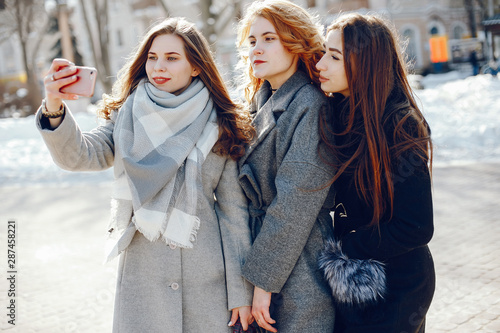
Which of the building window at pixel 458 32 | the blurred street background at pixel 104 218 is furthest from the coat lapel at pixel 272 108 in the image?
the building window at pixel 458 32

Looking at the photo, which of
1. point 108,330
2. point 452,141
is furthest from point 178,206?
point 452,141

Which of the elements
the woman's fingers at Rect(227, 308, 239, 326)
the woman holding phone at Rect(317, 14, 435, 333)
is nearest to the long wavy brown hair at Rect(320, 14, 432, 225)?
the woman holding phone at Rect(317, 14, 435, 333)

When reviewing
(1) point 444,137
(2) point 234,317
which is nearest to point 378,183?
(2) point 234,317

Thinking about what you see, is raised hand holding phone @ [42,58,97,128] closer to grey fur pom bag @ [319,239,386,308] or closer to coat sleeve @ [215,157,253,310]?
coat sleeve @ [215,157,253,310]

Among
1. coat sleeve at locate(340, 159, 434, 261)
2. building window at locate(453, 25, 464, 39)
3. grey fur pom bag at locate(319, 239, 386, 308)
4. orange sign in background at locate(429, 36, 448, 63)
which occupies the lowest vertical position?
building window at locate(453, 25, 464, 39)

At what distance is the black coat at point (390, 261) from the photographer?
230cm

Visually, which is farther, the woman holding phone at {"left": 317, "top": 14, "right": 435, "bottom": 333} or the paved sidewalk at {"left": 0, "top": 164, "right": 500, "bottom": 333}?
the paved sidewalk at {"left": 0, "top": 164, "right": 500, "bottom": 333}

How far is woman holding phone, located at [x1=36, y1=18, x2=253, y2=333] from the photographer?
246cm

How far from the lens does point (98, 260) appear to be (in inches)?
237

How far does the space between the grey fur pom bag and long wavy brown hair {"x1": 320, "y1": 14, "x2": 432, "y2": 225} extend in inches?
8.4

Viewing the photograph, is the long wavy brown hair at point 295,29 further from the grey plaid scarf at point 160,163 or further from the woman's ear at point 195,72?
the grey plaid scarf at point 160,163

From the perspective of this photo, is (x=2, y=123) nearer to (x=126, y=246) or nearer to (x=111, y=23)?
(x=126, y=246)

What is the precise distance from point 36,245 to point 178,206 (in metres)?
4.80

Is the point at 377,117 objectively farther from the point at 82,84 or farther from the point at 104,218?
the point at 104,218
